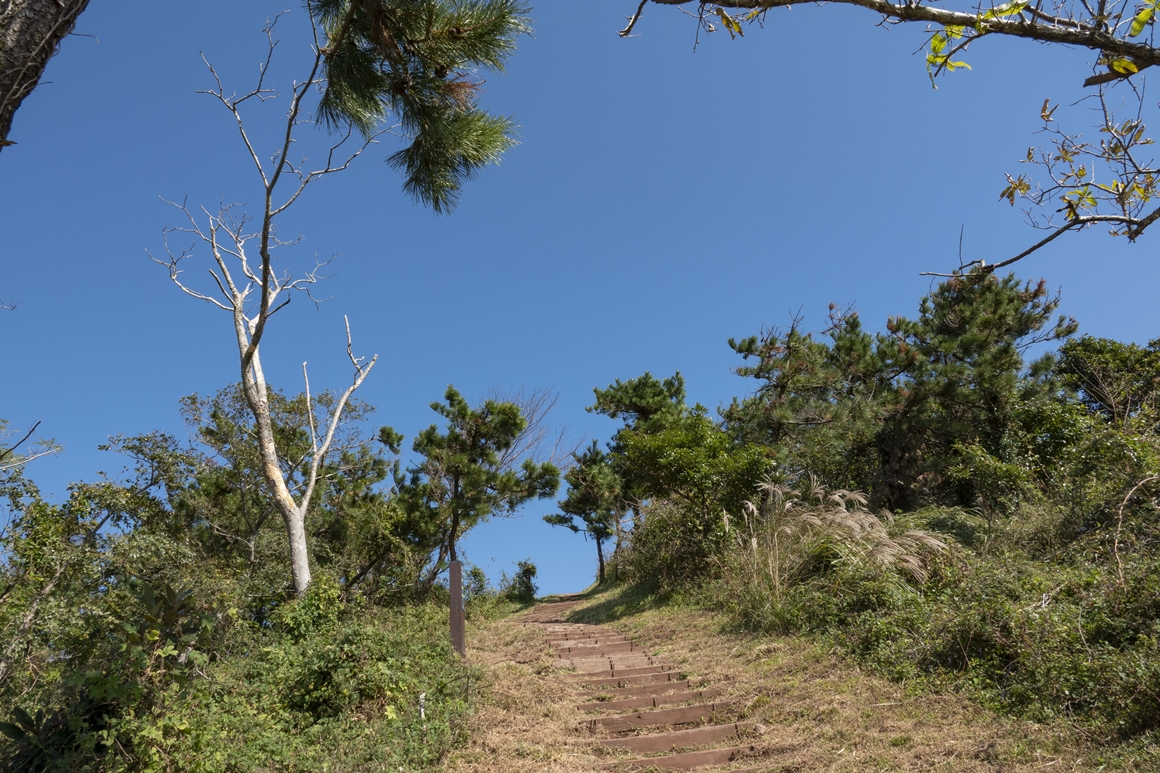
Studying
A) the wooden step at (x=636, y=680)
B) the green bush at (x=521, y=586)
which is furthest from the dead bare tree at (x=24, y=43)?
the green bush at (x=521, y=586)

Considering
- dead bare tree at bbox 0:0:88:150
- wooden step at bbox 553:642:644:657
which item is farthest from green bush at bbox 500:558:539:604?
dead bare tree at bbox 0:0:88:150

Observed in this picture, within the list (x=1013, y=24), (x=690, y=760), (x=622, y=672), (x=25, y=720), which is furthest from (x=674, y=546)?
(x=1013, y=24)

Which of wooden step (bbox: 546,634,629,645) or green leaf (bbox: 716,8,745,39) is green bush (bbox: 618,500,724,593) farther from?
green leaf (bbox: 716,8,745,39)

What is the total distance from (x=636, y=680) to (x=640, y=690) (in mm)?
332

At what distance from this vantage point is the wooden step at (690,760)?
4.65 meters

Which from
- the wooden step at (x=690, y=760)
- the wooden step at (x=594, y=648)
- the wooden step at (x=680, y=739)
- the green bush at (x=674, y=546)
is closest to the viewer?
the wooden step at (x=690, y=760)

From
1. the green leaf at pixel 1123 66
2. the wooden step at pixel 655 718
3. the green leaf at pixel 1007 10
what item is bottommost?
the wooden step at pixel 655 718

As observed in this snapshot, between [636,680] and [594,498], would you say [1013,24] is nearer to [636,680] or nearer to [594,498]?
[636,680]

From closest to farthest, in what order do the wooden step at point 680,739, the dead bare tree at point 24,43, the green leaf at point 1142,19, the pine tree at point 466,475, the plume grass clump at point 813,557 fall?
1. the green leaf at point 1142,19
2. the dead bare tree at point 24,43
3. the wooden step at point 680,739
4. the plume grass clump at point 813,557
5. the pine tree at point 466,475

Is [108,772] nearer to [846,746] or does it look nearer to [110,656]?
[110,656]

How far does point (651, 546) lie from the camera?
40.0ft

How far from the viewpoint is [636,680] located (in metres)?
6.58

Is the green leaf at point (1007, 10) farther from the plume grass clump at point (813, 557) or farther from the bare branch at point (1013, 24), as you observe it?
the plume grass clump at point (813, 557)

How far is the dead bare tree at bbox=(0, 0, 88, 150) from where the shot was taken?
2670mm
